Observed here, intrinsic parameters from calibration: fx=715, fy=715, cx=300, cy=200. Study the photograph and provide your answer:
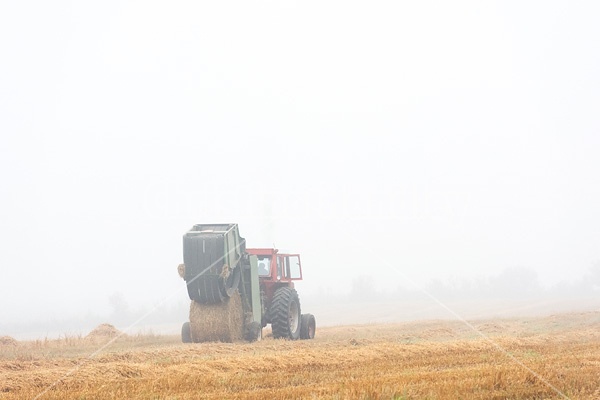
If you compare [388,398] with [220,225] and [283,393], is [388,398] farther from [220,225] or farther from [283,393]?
[220,225]

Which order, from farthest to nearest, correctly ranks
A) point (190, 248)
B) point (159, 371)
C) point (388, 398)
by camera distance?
1. point (190, 248)
2. point (159, 371)
3. point (388, 398)

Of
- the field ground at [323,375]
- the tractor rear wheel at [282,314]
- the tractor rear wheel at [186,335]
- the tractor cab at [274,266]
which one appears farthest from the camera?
the tractor cab at [274,266]

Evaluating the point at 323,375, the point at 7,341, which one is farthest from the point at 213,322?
the point at 323,375

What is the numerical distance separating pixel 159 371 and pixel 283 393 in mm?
4087

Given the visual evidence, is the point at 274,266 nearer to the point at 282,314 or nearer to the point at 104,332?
the point at 282,314

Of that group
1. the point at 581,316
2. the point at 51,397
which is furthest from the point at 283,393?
the point at 581,316

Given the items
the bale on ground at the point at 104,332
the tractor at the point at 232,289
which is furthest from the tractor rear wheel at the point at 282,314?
the bale on ground at the point at 104,332

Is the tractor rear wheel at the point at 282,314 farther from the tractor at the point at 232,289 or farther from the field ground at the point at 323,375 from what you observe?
the field ground at the point at 323,375

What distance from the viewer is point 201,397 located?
8.65 meters

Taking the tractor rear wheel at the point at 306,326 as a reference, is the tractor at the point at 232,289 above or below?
above

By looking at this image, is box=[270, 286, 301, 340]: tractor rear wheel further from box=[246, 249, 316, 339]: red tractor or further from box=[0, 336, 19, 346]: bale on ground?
box=[0, 336, 19, 346]: bale on ground

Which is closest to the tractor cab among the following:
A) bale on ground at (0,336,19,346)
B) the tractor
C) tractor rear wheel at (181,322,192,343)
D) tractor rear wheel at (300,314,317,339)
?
the tractor

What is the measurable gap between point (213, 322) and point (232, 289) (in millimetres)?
1080

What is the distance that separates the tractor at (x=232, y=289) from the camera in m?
20.0
